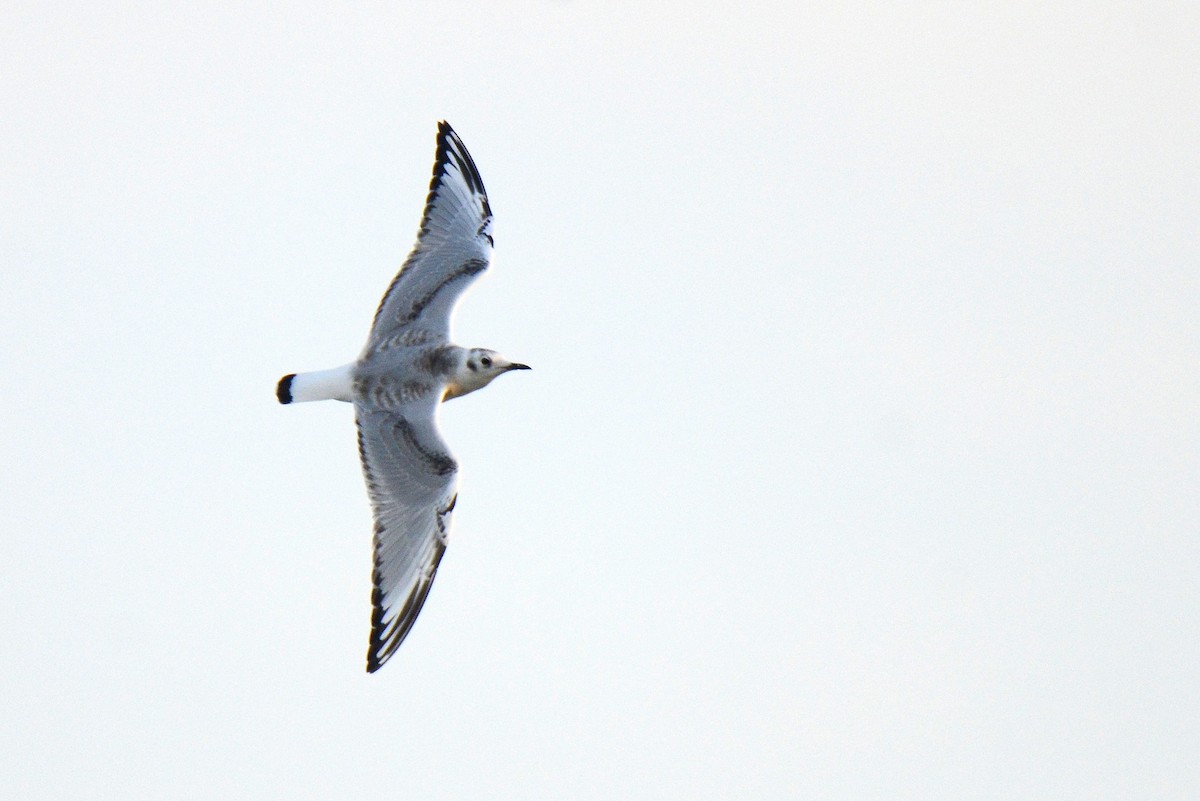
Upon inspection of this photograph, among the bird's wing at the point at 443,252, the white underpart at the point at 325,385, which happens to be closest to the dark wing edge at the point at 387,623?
the white underpart at the point at 325,385

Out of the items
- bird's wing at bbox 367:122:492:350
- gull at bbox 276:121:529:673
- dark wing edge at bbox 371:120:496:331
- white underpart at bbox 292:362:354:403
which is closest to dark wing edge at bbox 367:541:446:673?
gull at bbox 276:121:529:673

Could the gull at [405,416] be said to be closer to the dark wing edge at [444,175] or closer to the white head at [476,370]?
the white head at [476,370]

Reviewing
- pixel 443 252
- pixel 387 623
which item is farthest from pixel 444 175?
pixel 387 623

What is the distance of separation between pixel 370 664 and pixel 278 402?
2.65 m

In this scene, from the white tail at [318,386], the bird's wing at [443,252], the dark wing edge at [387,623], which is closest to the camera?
the dark wing edge at [387,623]

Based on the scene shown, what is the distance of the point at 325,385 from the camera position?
15.3 m

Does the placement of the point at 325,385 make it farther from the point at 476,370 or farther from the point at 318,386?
the point at 476,370

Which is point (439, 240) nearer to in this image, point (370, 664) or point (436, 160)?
point (436, 160)

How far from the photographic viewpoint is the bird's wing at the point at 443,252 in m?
15.6

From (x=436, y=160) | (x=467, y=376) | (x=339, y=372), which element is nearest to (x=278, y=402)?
(x=339, y=372)

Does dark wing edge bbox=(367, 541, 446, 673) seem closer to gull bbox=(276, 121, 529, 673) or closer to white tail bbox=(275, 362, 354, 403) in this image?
gull bbox=(276, 121, 529, 673)

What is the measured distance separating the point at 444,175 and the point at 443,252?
0.94m

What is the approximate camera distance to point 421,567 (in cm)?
1521

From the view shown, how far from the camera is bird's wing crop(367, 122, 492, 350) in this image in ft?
51.1
